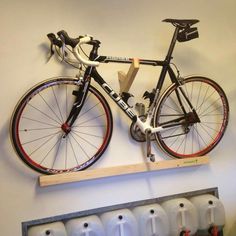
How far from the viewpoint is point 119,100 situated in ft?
6.82

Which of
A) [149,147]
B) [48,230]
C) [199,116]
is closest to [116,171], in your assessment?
[149,147]

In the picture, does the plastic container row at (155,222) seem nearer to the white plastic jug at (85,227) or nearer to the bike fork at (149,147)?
the white plastic jug at (85,227)

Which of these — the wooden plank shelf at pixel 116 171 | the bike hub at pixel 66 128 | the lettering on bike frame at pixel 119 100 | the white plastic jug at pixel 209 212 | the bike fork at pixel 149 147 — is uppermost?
the lettering on bike frame at pixel 119 100

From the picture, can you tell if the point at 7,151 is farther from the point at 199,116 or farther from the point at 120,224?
the point at 199,116

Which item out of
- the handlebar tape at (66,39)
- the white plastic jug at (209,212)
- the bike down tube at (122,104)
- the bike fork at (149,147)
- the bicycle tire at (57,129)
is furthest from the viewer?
the white plastic jug at (209,212)

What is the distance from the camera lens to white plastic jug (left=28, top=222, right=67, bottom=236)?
188 cm

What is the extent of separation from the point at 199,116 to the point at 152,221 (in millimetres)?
937

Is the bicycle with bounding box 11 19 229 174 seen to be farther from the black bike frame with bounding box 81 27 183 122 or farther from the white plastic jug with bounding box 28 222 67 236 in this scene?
the white plastic jug with bounding box 28 222 67 236

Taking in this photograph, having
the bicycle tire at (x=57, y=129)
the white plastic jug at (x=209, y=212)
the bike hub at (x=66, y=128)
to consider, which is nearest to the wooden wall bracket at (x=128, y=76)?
the bicycle tire at (x=57, y=129)

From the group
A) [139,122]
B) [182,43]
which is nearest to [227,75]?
[182,43]

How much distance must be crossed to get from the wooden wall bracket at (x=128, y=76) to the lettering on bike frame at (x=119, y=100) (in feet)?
0.27

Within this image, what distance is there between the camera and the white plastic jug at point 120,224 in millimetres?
2045

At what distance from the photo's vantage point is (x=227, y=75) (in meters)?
2.62

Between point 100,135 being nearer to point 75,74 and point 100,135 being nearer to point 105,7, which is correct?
point 75,74
